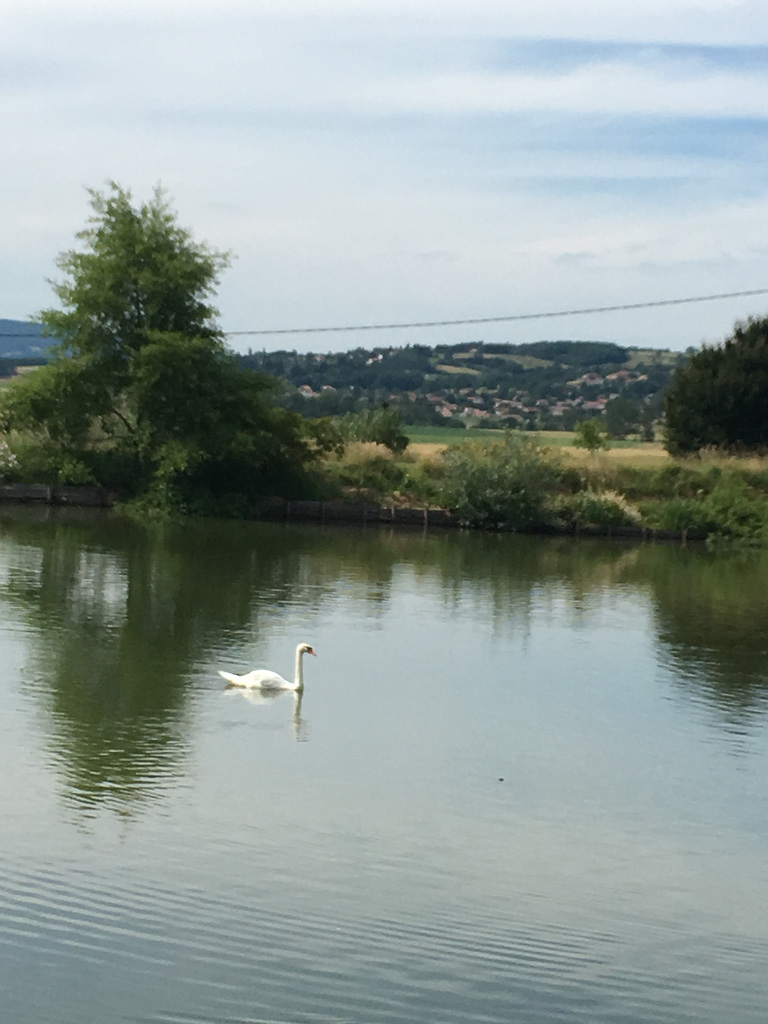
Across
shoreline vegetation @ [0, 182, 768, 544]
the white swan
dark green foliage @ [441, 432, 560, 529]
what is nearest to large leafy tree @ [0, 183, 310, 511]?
shoreline vegetation @ [0, 182, 768, 544]

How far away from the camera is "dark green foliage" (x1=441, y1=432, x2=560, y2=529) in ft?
156

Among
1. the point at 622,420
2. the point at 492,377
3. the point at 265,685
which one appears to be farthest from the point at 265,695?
the point at 492,377

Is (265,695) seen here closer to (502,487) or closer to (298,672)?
(298,672)

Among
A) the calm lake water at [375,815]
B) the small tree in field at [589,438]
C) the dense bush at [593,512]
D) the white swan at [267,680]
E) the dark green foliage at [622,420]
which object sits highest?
the dark green foliage at [622,420]

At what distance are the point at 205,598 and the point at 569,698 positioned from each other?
8644 millimetres

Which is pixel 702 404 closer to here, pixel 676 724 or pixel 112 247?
pixel 112 247

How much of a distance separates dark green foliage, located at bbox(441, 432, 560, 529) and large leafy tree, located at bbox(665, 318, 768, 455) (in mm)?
13564

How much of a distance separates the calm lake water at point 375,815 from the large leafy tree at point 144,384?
19426mm

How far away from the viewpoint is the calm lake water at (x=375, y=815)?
957 cm

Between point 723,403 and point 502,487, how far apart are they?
15.8 m

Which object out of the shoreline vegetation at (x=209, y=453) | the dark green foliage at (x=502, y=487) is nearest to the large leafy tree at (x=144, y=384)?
the shoreline vegetation at (x=209, y=453)

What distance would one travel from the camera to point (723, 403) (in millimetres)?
60250

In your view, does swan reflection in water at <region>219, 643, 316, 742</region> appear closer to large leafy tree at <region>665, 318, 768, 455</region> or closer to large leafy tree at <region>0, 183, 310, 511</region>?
large leafy tree at <region>0, 183, 310, 511</region>

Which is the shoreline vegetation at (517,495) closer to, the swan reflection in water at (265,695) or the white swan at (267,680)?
the white swan at (267,680)
